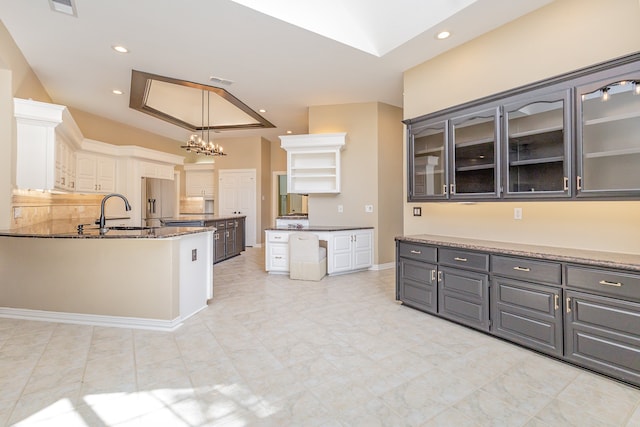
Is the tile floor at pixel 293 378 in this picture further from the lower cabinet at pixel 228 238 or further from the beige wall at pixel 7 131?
the lower cabinet at pixel 228 238

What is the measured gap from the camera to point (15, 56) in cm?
347

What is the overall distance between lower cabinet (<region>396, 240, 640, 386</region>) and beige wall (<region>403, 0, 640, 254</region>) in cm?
51

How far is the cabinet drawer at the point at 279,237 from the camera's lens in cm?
495

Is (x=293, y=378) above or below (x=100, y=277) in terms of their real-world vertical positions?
below

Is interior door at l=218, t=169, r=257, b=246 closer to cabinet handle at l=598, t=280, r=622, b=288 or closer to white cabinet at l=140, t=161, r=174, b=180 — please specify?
white cabinet at l=140, t=161, r=174, b=180

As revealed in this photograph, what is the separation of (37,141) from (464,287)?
5133 mm

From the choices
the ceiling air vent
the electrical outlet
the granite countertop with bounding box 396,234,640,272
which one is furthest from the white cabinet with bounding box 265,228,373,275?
the ceiling air vent

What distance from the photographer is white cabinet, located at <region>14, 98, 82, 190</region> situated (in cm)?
353

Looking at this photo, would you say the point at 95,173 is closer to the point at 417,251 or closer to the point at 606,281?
the point at 417,251

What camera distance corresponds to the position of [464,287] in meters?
2.79

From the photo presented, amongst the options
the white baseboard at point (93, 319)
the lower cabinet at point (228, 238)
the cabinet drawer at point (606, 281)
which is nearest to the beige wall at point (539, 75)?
the cabinet drawer at point (606, 281)

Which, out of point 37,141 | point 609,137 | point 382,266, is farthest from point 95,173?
point 609,137

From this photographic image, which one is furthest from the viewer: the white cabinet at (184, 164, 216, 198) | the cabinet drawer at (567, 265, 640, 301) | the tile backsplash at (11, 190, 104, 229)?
the white cabinet at (184, 164, 216, 198)

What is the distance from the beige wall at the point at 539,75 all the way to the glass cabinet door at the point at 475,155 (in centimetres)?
33
